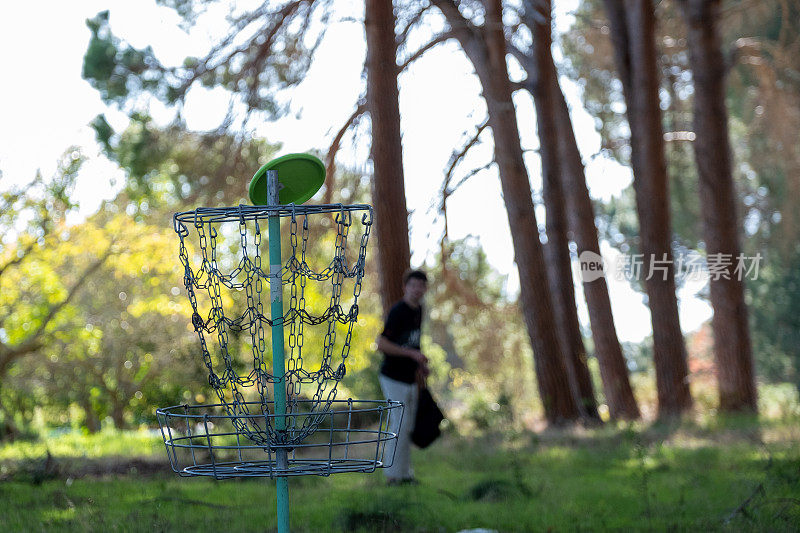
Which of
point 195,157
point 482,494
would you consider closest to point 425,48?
point 195,157

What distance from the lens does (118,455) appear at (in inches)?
398

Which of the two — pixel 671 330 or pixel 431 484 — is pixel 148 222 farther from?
pixel 431 484

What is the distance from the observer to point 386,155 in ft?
35.4

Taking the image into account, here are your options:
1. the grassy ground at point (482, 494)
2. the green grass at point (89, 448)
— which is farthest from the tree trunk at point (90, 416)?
the grassy ground at point (482, 494)

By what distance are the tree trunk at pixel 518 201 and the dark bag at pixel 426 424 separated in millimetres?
6429

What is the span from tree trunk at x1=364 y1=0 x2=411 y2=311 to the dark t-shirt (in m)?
3.28

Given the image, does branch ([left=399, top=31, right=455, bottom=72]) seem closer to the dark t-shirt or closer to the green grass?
the green grass

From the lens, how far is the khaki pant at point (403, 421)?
24.3 ft

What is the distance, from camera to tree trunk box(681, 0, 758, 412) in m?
13.8

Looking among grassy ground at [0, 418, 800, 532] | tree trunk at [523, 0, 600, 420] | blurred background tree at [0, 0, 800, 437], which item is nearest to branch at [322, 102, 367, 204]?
blurred background tree at [0, 0, 800, 437]

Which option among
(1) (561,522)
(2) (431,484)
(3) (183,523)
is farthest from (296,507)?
(1) (561,522)

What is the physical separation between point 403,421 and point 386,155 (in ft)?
13.7

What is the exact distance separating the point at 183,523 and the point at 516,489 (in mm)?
2625

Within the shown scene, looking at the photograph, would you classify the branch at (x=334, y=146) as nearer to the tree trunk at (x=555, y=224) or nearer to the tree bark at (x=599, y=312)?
the tree trunk at (x=555, y=224)
